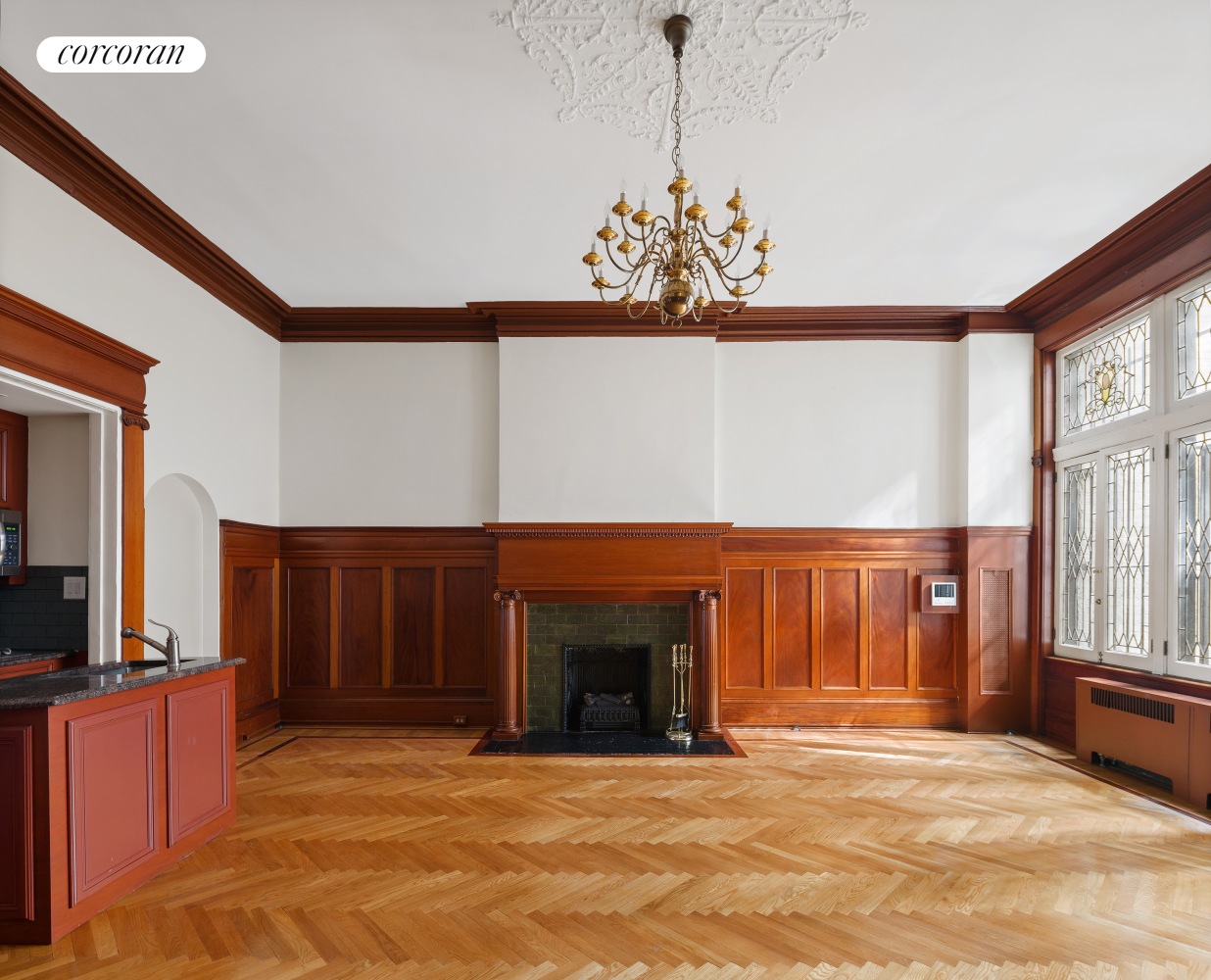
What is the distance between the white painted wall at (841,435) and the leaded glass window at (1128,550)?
1251 millimetres

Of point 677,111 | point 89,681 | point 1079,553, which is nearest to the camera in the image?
point 89,681

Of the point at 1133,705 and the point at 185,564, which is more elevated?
the point at 185,564

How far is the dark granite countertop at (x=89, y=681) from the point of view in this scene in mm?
2877

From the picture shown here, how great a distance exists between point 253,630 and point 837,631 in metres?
4.92

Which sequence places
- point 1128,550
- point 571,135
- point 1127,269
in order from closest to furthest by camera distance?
point 571,135 → point 1127,269 → point 1128,550

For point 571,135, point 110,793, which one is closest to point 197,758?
point 110,793

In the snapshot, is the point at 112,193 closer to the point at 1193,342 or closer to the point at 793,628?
the point at 793,628

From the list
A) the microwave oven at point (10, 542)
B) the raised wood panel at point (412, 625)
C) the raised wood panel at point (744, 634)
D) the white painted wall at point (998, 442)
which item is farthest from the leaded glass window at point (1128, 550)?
the microwave oven at point (10, 542)

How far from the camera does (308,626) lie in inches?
265

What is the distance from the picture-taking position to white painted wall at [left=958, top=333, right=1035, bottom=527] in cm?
664

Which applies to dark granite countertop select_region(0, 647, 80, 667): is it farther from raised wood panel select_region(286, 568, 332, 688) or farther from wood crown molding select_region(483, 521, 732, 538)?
wood crown molding select_region(483, 521, 732, 538)

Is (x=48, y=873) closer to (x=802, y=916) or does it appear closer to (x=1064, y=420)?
(x=802, y=916)

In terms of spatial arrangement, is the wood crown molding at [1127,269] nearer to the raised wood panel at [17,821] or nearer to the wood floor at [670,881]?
the wood floor at [670,881]

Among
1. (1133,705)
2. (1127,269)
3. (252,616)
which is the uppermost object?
(1127,269)
